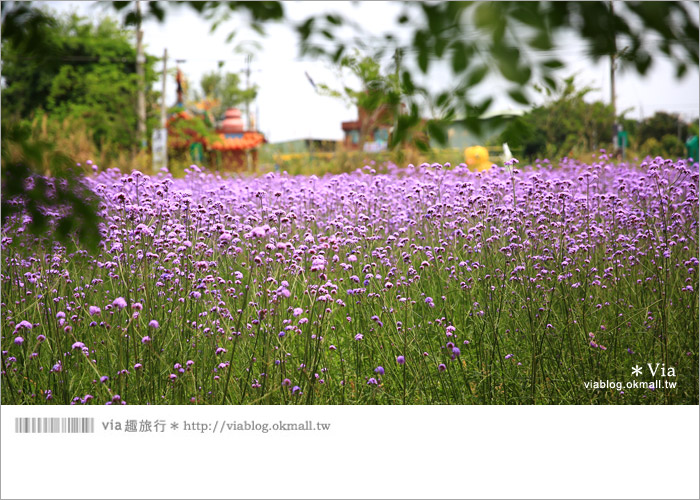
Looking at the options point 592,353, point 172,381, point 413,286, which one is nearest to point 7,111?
point 172,381

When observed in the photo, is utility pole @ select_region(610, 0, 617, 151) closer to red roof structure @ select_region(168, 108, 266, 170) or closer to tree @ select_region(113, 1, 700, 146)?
tree @ select_region(113, 1, 700, 146)

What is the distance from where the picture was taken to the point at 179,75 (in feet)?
12.6

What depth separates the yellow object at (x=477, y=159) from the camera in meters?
3.56

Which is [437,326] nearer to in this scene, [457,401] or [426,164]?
[457,401]

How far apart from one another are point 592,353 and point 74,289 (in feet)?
9.02

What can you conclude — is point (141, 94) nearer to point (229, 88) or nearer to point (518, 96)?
point (229, 88)

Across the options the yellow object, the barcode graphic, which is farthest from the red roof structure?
the barcode graphic

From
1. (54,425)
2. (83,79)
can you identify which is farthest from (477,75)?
(83,79)

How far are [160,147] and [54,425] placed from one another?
7.12 feet

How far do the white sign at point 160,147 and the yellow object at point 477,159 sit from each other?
201 centimetres

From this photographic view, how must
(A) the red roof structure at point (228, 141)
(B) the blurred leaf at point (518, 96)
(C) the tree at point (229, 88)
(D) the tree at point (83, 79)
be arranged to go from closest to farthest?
(B) the blurred leaf at point (518, 96), (D) the tree at point (83, 79), (C) the tree at point (229, 88), (A) the red roof structure at point (228, 141)

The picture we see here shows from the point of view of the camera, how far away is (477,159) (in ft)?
11.9

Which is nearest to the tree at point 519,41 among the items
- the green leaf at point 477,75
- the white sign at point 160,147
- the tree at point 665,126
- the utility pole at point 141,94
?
the green leaf at point 477,75

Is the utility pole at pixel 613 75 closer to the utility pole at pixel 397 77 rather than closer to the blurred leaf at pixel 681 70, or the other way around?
the blurred leaf at pixel 681 70
